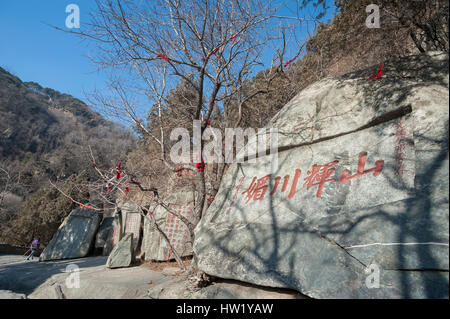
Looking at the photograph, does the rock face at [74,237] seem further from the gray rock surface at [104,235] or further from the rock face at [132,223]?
the rock face at [132,223]

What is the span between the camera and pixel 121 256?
655 cm

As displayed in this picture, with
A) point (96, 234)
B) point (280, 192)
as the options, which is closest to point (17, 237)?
point (96, 234)

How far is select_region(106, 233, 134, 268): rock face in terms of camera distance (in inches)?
254

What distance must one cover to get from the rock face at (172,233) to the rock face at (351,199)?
2826 mm

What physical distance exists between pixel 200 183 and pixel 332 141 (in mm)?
2914

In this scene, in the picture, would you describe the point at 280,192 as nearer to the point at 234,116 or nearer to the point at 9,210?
the point at 234,116

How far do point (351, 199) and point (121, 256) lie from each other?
6064 mm

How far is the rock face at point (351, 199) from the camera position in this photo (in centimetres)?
226

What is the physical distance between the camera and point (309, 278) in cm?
263

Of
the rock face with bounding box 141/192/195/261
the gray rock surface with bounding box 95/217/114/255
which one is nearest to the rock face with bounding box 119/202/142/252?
the gray rock surface with bounding box 95/217/114/255

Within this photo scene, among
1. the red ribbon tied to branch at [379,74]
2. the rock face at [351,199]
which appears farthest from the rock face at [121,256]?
the red ribbon tied to branch at [379,74]

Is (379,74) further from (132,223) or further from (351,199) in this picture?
(132,223)

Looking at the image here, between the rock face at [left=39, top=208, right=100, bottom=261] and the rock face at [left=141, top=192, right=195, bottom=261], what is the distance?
3386 mm

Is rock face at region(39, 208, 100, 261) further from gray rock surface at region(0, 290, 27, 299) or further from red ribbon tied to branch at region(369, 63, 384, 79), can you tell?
red ribbon tied to branch at region(369, 63, 384, 79)
